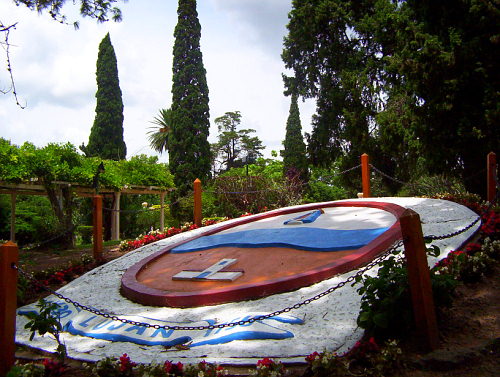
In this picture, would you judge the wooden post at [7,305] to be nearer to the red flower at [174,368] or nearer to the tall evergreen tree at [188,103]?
the red flower at [174,368]

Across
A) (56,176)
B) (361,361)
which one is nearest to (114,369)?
(361,361)

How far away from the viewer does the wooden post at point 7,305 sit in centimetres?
328

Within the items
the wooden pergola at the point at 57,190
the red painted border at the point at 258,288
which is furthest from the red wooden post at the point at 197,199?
the red painted border at the point at 258,288

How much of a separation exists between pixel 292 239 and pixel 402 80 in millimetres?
13369

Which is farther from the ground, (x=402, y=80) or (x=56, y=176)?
(x=402, y=80)

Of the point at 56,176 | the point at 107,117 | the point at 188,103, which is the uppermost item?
the point at 188,103

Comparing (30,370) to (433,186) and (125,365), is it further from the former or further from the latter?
(433,186)

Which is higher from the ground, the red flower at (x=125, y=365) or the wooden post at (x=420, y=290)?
the wooden post at (x=420, y=290)

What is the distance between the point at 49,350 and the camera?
3.94 m

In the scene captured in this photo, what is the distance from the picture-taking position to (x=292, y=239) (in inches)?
249

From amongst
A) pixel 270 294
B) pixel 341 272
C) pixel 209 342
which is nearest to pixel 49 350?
pixel 209 342

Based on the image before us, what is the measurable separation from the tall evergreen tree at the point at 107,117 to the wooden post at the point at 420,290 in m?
22.6

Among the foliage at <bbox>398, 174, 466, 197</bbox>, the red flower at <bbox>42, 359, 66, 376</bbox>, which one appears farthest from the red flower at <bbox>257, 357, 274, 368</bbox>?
the foliage at <bbox>398, 174, 466, 197</bbox>

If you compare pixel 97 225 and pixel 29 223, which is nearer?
pixel 97 225
